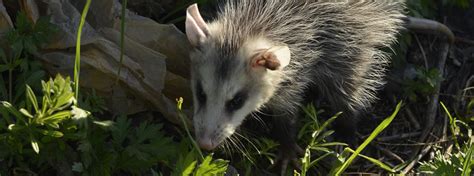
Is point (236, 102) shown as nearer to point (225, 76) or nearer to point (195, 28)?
point (225, 76)

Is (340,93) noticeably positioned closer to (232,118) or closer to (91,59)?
(232,118)

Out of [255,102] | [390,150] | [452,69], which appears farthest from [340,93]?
[452,69]

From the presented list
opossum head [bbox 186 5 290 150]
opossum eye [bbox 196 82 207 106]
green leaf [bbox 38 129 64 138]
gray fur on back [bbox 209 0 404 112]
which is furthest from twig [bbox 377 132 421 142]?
green leaf [bbox 38 129 64 138]

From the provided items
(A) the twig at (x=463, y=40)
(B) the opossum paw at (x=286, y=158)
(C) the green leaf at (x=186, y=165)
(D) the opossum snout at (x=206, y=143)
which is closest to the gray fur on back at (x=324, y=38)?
(B) the opossum paw at (x=286, y=158)

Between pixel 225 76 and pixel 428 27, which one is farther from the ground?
pixel 225 76

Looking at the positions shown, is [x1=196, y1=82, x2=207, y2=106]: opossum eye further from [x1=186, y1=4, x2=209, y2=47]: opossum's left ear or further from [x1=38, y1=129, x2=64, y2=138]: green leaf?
[x1=38, y1=129, x2=64, y2=138]: green leaf

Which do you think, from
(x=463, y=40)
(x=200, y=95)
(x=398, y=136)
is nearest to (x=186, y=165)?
(x=200, y=95)

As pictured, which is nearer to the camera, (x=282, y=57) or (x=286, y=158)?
(x=282, y=57)
